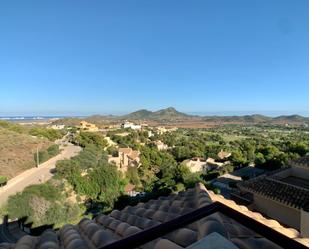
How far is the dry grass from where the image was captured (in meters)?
30.3

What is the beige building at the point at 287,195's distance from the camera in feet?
25.8

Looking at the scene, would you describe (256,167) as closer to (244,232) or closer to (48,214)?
(48,214)

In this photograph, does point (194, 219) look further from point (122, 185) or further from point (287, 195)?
point (122, 185)

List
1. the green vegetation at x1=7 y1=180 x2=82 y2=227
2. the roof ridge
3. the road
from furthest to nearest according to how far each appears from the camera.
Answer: the road
the green vegetation at x1=7 y1=180 x2=82 y2=227
the roof ridge

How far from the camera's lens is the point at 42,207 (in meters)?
21.5

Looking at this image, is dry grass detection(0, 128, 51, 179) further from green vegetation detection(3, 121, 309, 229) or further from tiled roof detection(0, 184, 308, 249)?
tiled roof detection(0, 184, 308, 249)

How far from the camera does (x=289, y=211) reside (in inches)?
328

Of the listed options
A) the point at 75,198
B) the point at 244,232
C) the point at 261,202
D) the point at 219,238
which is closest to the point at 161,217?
the point at 244,232

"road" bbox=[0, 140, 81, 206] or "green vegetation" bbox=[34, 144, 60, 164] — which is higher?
"green vegetation" bbox=[34, 144, 60, 164]

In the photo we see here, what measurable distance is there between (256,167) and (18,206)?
24.2 m

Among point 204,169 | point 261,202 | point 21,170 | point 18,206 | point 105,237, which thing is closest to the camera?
point 105,237

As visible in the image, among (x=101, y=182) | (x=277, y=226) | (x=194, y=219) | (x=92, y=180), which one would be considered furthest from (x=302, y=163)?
(x=92, y=180)

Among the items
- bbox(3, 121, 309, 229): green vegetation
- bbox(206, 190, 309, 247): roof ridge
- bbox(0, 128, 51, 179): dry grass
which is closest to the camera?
bbox(206, 190, 309, 247): roof ridge

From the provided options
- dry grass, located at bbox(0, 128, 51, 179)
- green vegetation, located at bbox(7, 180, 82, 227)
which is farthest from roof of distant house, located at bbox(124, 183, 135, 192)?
dry grass, located at bbox(0, 128, 51, 179)
